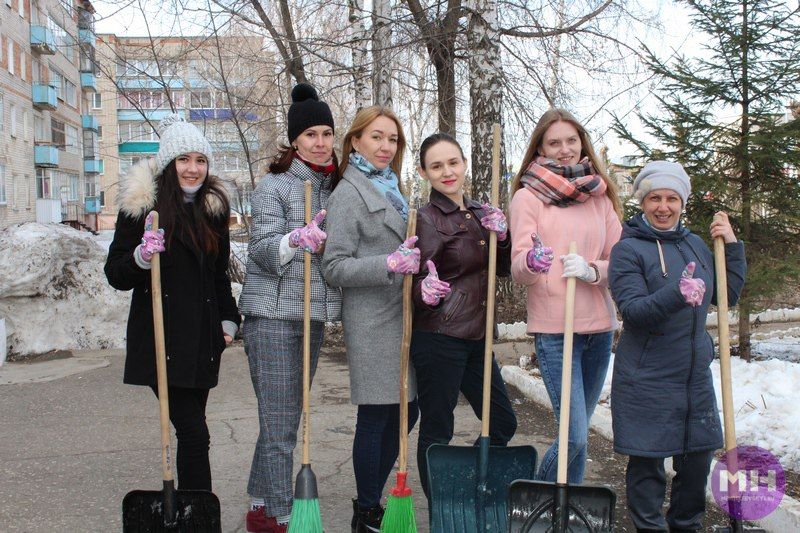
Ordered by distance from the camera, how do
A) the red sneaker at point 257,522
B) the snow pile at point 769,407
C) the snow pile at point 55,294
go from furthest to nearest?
the snow pile at point 55,294, the snow pile at point 769,407, the red sneaker at point 257,522

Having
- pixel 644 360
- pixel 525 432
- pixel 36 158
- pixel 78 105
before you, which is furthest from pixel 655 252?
pixel 78 105

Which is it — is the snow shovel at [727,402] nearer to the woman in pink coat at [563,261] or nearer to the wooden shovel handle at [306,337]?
the woman in pink coat at [563,261]

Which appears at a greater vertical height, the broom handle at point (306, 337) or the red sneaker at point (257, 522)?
the broom handle at point (306, 337)

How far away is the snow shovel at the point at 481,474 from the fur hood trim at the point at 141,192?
1242 mm

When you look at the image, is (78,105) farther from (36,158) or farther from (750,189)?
(750,189)

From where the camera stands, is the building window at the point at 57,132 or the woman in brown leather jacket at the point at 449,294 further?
the building window at the point at 57,132

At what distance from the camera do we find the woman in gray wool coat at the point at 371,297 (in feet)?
10.5

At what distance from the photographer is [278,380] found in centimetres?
328

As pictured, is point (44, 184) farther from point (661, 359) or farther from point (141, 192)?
point (661, 359)

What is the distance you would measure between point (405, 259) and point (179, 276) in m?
0.99

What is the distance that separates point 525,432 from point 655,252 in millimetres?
2430

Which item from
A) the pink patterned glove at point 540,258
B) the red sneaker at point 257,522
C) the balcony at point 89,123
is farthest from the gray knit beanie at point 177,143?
the balcony at point 89,123

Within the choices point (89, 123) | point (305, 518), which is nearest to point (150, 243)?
point (305, 518)

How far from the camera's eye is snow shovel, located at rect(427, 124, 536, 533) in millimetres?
3102
